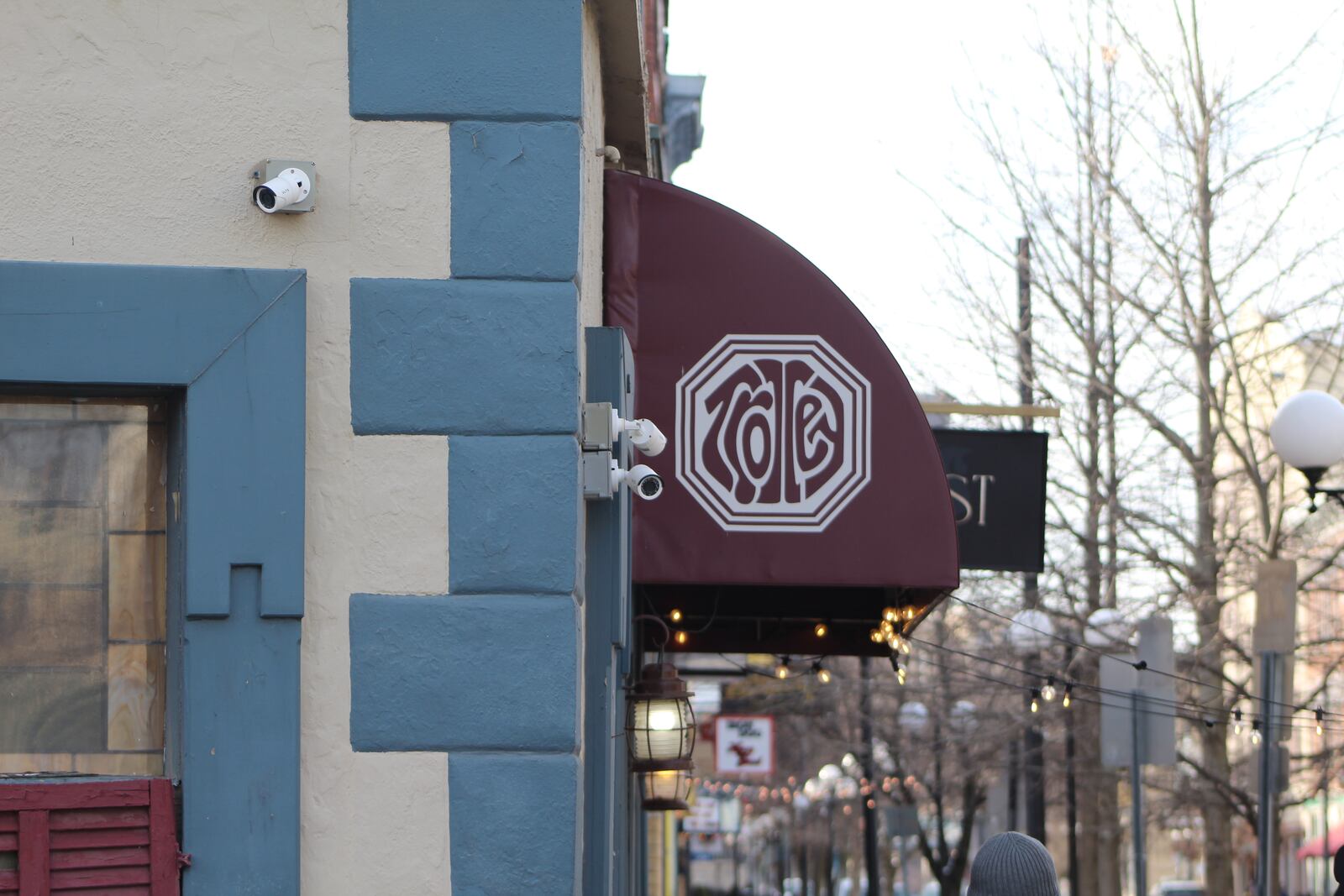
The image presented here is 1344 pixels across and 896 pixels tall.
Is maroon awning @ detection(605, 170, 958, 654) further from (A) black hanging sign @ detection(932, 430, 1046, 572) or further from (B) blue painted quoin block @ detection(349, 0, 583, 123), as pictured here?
(A) black hanging sign @ detection(932, 430, 1046, 572)

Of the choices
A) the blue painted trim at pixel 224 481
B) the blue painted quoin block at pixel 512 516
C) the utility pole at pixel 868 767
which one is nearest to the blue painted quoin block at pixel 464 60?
the blue painted trim at pixel 224 481

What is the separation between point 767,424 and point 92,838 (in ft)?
11.0

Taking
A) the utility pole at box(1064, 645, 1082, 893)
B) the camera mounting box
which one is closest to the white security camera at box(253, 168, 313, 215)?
the camera mounting box

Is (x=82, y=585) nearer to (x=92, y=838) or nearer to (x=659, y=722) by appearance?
(x=92, y=838)

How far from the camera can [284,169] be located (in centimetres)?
499

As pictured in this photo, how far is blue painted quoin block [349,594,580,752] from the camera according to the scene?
4875 millimetres

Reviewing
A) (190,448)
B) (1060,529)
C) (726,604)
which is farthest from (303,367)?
(1060,529)

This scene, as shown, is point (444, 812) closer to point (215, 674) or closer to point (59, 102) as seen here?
point (215, 674)

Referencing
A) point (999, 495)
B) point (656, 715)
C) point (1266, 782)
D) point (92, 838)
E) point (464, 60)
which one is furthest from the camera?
point (1266, 782)

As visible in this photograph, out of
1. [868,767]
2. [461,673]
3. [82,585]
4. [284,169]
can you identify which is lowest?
[868,767]

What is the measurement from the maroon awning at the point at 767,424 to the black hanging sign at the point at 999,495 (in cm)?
306

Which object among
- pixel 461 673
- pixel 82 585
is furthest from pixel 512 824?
pixel 82 585

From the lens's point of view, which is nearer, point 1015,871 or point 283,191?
point 1015,871

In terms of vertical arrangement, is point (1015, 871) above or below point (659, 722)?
below
